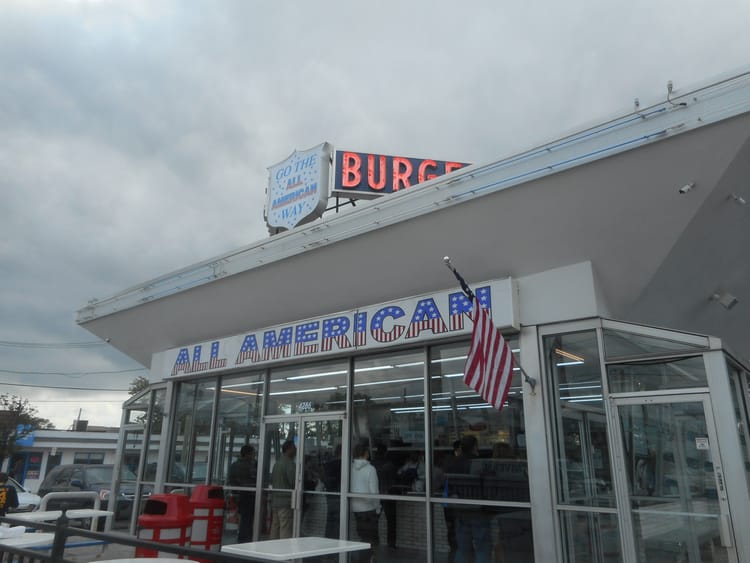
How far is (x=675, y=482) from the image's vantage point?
19.0ft

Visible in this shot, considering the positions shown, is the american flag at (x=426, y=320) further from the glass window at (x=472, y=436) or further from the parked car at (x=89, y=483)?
the parked car at (x=89, y=483)

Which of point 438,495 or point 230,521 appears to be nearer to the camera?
point 438,495

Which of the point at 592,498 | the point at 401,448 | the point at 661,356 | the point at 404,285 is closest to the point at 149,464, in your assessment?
the point at 401,448

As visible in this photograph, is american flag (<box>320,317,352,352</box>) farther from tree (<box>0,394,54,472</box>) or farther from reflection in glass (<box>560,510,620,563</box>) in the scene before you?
tree (<box>0,394,54,472</box>)

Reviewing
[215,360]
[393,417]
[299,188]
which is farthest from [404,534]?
[299,188]

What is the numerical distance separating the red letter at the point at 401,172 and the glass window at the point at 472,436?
4.66 m

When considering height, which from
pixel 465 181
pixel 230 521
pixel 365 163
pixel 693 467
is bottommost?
pixel 230 521

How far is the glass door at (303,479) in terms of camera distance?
8.38 m

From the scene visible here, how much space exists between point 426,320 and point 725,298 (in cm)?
408

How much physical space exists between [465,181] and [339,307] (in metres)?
3.11

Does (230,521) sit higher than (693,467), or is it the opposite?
(693,467)

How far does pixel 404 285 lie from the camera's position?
7906 mm

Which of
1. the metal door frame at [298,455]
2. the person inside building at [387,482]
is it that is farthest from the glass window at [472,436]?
the metal door frame at [298,455]

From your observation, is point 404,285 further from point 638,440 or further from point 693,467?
point 693,467
